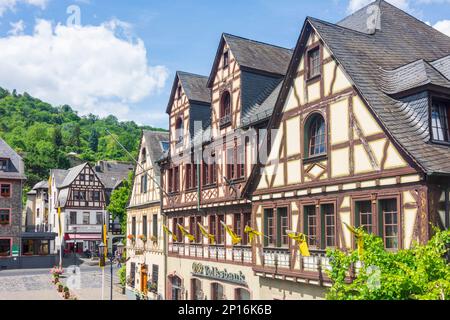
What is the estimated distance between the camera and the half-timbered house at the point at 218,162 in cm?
2119

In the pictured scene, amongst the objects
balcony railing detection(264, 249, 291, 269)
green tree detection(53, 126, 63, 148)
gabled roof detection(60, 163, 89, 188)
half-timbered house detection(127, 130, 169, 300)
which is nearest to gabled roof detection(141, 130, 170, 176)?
half-timbered house detection(127, 130, 169, 300)

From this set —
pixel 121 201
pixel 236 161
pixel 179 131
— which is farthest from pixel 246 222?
pixel 121 201

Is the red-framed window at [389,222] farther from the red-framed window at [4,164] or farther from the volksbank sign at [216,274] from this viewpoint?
the red-framed window at [4,164]

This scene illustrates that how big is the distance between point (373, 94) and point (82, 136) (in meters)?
129

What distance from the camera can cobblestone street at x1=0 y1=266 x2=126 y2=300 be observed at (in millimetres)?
34125

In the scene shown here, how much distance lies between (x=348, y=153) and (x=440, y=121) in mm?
2429

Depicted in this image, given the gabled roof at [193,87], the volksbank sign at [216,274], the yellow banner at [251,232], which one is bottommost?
the volksbank sign at [216,274]

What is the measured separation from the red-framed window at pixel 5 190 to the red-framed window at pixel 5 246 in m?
4.02

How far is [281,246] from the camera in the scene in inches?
690

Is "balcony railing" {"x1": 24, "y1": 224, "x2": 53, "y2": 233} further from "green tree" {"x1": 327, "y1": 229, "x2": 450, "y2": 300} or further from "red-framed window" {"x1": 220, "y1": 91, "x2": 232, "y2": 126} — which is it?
"green tree" {"x1": 327, "y1": 229, "x2": 450, "y2": 300}

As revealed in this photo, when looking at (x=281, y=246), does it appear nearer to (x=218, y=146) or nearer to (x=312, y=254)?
(x=312, y=254)

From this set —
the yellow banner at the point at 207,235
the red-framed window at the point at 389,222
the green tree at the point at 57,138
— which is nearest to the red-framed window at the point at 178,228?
the yellow banner at the point at 207,235
